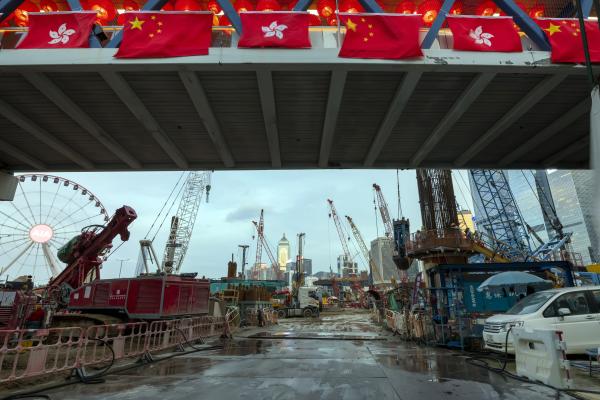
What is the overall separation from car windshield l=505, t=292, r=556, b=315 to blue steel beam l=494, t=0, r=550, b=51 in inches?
242

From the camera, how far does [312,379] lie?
7227mm

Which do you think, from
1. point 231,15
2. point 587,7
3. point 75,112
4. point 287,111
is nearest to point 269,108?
point 287,111

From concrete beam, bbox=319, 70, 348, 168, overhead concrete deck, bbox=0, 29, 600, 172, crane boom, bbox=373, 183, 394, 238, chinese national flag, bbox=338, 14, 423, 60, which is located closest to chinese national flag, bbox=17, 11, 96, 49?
overhead concrete deck, bbox=0, 29, 600, 172

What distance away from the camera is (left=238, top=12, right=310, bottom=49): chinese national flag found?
23.7ft

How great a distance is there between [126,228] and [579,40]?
58.9 feet

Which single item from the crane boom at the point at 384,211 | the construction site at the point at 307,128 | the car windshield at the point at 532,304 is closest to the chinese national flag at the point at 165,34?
the construction site at the point at 307,128

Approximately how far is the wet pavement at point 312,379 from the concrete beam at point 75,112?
6.49m

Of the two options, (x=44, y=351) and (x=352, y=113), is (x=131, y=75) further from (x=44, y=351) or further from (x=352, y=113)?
(x=44, y=351)

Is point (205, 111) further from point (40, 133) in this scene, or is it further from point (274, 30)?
point (40, 133)

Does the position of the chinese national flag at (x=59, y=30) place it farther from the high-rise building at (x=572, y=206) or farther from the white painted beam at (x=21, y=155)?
the high-rise building at (x=572, y=206)

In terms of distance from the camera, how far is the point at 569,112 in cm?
910

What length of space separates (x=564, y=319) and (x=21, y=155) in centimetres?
1644

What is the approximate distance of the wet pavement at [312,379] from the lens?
19.8 feet

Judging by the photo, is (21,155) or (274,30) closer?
(274,30)
